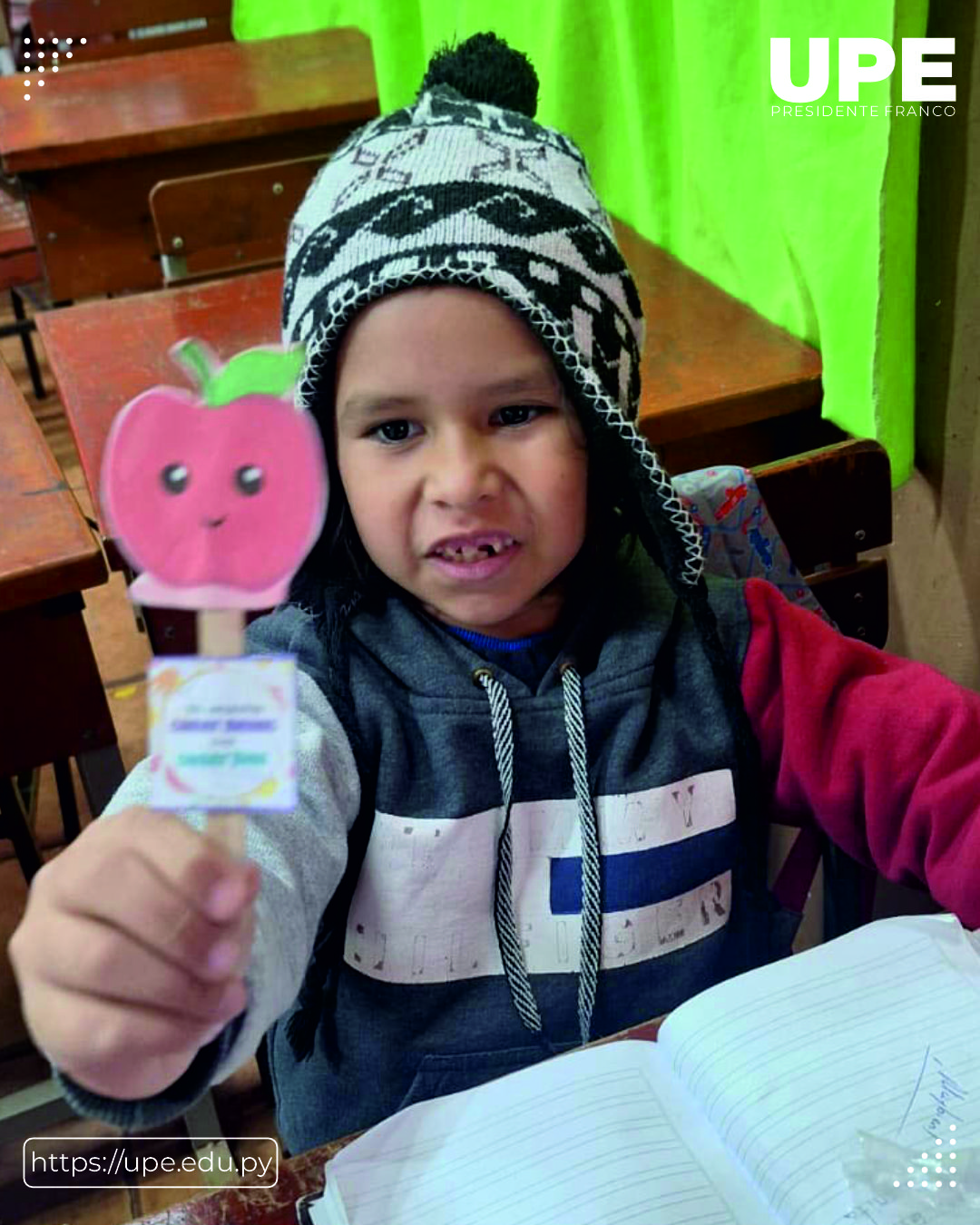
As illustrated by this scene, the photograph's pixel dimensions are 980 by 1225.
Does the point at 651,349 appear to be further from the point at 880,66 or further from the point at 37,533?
the point at 37,533

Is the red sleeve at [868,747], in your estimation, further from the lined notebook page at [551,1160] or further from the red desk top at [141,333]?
the red desk top at [141,333]

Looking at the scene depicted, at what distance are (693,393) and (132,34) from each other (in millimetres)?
2231

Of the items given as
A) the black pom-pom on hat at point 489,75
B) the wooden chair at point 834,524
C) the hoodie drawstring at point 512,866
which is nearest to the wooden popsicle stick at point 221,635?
the hoodie drawstring at point 512,866

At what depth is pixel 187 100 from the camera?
78.7 inches

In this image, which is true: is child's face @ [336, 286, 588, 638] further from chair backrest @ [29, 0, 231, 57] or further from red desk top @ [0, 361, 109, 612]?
chair backrest @ [29, 0, 231, 57]

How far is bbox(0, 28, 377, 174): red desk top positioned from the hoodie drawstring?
1458mm

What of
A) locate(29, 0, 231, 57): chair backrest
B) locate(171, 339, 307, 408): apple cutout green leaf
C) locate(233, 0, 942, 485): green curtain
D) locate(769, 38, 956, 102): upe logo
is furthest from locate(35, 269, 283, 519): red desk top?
locate(29, 0, 231, 57): chair backrest

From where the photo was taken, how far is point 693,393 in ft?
3.59

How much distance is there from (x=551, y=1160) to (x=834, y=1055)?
0.44 ft

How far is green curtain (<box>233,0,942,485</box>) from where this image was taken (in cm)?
97

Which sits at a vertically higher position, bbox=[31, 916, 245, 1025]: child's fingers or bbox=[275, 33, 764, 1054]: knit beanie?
bbox=[275, 33, 764, 1054]: knit beanie

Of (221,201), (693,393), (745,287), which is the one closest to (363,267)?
(693,393)

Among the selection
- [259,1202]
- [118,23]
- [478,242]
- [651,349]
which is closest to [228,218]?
[651,349]

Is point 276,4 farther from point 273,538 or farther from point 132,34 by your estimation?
point 273,538
